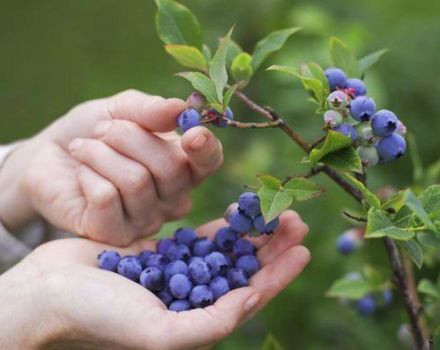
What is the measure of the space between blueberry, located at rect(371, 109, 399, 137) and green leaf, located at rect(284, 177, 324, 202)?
11 centimetres

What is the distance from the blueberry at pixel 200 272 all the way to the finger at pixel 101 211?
23 cm

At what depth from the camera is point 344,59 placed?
1104mm

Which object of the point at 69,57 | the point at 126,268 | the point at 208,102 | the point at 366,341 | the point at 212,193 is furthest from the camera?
the point at 69,57

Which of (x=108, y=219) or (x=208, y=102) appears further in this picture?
(x=108, y=219)

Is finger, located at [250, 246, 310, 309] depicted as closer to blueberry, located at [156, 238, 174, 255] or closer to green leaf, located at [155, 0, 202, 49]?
blueberry, located at [156, 238, 174, 255]

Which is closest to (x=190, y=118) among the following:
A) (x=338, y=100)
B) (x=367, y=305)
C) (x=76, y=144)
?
(x=338, y=100)

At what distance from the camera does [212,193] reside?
214cm

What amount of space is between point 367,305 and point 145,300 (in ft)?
1.97

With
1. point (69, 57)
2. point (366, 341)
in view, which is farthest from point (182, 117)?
point (69, 57)

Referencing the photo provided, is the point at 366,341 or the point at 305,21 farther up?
the point at 305,21

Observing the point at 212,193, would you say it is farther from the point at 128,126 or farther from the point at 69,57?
the point at 69,57

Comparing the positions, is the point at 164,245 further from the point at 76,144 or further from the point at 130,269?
the point at 76,144

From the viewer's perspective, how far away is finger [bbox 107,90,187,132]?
113 centimetres

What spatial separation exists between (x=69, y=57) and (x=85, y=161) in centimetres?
274
